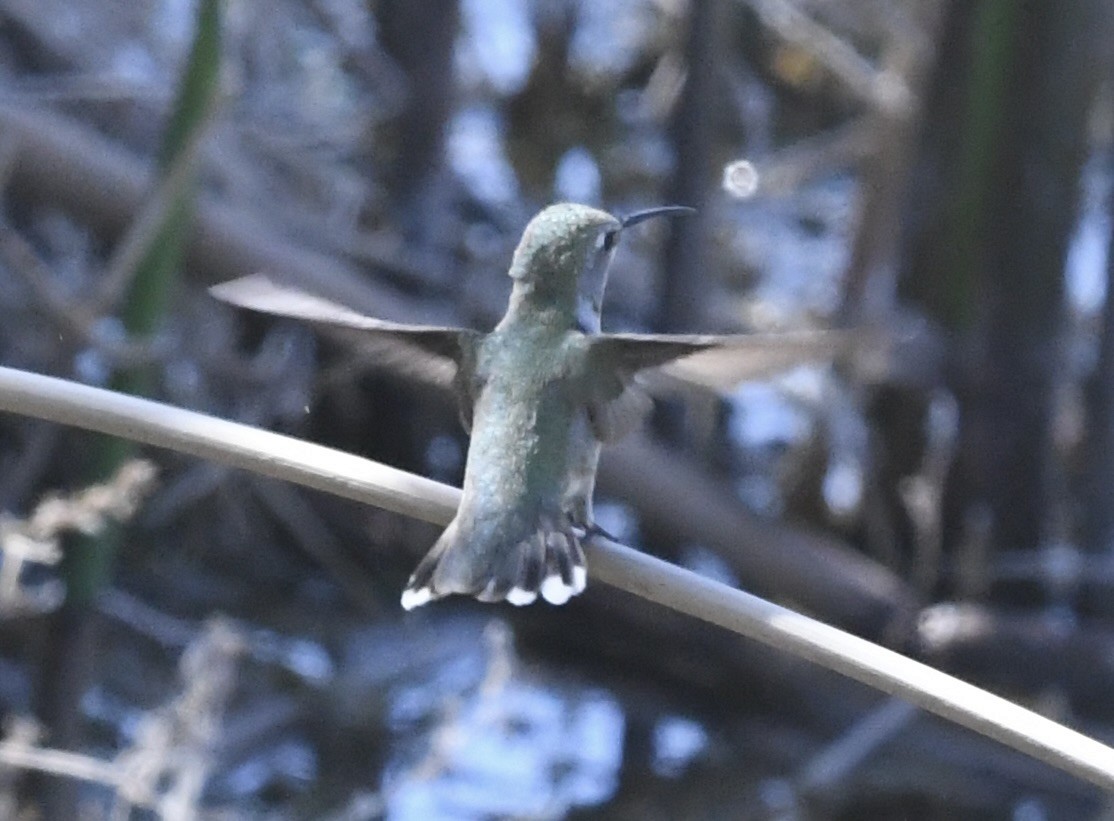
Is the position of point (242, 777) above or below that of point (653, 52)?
below

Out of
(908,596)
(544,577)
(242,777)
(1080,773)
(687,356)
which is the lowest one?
(242,777)

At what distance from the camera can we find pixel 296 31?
14.7ft

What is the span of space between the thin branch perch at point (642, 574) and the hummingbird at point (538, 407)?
4.8 inches

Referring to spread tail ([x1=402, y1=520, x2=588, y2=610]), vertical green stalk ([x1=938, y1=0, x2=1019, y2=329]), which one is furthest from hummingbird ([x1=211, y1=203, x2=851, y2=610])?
vertical green stalk ([x1=938, y1=0, x2=1019, y2=329])

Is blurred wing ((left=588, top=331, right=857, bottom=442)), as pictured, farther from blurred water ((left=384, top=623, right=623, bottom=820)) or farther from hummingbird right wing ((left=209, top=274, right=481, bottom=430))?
blurred water ((left=384, top=623, right=623, bottom=820))

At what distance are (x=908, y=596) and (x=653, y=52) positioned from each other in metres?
2.07

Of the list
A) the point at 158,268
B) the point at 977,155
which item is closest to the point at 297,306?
the point at 158,268

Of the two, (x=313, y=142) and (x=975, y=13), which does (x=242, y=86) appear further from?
(x=975, y=13)

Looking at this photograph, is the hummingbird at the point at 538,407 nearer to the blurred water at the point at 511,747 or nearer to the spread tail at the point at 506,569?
the spread tail at the point at 506,569

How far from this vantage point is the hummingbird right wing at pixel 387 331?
162 centimetres

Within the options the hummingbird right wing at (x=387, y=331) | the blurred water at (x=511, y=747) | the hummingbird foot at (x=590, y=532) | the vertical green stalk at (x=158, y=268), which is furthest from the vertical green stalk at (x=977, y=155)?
the hummingbird foot at (x=590, y=532)

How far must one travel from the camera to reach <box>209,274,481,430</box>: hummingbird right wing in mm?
A: 1621

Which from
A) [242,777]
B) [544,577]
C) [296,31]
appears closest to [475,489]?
[544,577]

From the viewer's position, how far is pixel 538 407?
6.23 feet
